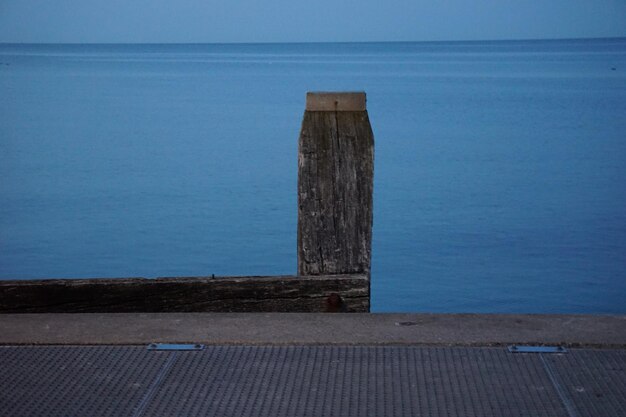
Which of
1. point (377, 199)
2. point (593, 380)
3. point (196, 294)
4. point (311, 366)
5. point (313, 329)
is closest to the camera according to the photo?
point (593, 380)

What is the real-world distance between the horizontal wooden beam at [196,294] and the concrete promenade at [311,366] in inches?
7.1

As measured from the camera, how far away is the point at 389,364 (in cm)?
321

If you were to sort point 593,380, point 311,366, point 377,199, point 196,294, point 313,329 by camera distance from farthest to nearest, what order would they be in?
1. point 377,199
2. point 196,294
3. point 313,329
4. point 311,366
5. point 593,380

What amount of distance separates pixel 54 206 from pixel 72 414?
11.8 meters

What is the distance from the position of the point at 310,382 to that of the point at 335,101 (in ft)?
4.40

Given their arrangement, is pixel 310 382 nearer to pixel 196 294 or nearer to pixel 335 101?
pixel 196 294

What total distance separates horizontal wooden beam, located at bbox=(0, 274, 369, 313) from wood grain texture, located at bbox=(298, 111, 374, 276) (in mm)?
106

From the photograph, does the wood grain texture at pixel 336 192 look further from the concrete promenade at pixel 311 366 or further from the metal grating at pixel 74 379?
the metal grating at pixel 74 379

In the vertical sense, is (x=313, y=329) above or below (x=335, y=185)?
below

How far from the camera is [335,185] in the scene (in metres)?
3.98

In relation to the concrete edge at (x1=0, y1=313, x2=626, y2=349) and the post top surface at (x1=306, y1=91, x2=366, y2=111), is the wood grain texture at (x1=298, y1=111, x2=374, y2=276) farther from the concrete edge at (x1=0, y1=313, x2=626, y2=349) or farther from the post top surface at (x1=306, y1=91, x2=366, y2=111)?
the concrete edge at (x1=0, y1=313, x2=626, y2=349)

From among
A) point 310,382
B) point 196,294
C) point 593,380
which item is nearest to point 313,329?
point 310,382

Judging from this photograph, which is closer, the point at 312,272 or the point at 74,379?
the point at 74,379

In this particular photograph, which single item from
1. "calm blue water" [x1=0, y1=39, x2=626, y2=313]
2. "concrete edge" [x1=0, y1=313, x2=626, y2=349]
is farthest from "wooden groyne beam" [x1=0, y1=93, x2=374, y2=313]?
"calm blue water" [x1=0, y1=39, x2=626, y2=313]
